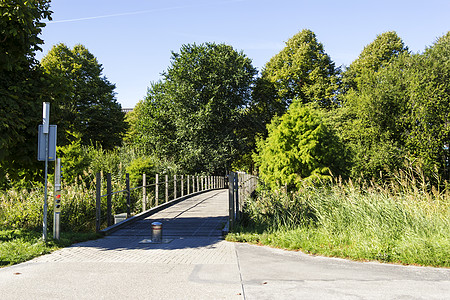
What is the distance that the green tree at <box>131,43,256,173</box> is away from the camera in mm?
34062

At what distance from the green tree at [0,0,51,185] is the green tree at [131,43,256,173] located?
24.2 m

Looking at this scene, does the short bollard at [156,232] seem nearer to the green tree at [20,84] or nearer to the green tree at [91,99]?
the green tree at [20,84]

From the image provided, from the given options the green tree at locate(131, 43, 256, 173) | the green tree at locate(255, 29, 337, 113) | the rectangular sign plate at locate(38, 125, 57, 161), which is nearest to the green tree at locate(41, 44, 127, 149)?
the green tree at locate(131, 43, 256, 173)

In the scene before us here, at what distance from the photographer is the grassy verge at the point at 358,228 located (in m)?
6.59

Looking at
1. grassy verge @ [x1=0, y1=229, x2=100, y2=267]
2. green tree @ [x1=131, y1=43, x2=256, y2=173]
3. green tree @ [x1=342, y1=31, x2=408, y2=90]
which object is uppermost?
green tree @ [x1=342, y1=31, x2=408, y2=90]

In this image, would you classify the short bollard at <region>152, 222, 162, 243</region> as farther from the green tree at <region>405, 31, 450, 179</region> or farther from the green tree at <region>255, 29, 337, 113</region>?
the green tree at <region>255, 29, 337, 113</region>

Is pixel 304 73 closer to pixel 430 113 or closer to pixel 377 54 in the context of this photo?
pixel 377 54

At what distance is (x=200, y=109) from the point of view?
33.9m

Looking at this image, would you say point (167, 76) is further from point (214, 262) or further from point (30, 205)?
point (214, 262)

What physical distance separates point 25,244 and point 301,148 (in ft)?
58.0

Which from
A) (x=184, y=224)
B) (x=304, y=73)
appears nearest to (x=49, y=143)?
(x=184, y=224)

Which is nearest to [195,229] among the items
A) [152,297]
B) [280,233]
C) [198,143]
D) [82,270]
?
[280,233]

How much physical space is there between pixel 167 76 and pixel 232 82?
765 cm

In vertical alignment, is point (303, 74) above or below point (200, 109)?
above
